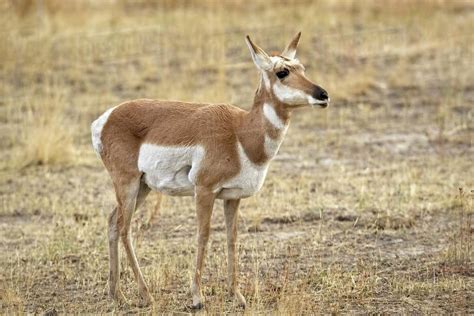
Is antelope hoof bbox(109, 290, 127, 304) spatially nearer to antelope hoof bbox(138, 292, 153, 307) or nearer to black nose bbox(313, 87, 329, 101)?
antelope hoof bbox(138, 292, 153, 307)

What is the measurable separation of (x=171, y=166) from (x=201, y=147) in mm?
295

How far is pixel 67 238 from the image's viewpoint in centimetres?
1057

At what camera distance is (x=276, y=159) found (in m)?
13.9

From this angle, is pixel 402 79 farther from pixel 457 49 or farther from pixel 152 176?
pixel 152 176

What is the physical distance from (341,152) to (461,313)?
20.2ft

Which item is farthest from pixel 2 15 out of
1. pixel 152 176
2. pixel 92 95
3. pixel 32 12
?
pixel 152 176

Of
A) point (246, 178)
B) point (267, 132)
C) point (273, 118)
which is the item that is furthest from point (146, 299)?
point (273, 118)

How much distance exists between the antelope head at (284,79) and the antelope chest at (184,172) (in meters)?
0.54

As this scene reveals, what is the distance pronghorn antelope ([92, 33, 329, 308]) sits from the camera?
798 centimetres

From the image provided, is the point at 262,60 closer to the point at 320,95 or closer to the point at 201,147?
the point at 320,95

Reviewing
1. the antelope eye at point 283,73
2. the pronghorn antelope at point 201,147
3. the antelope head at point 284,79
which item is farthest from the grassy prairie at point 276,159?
the antelope eye at point 283,73

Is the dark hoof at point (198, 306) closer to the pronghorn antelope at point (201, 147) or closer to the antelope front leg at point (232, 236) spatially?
the pronghorn antelope at point (201, 147)

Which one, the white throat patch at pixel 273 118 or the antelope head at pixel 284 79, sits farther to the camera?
the white throat patch at pixel 273 118

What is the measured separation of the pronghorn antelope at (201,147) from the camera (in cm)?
798
